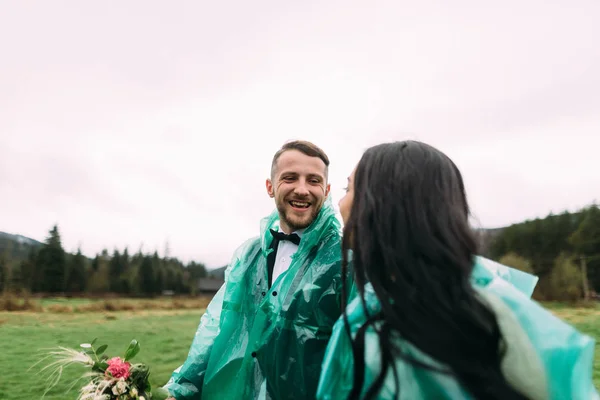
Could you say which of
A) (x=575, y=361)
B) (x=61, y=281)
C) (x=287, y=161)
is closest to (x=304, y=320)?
(x=287, y=161)

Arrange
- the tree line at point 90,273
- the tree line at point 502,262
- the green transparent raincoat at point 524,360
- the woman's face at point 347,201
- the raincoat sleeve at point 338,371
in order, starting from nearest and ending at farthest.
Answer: the green transparent raincoat at point 524,360 < the raincoat sleeve at point 338,371 < the woman's face at point 347,201 < the tree line at point 502,262 < the tree line at point 90,273

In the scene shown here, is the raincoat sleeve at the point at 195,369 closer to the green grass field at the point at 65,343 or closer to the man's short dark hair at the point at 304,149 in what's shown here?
the man's short dark hair at the point at 304,149

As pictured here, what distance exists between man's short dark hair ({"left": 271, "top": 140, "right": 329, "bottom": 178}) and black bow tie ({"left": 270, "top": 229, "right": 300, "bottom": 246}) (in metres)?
0.36

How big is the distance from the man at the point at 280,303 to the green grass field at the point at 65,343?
2872mm

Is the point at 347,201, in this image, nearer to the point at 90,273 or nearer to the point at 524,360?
the point at 524,360

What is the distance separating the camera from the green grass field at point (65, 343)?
786 centimetres

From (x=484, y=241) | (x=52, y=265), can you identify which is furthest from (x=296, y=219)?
(x=52, y=265)

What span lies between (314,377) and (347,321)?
1043mm

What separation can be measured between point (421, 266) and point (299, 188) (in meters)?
1.50

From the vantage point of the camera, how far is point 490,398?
4.12ft

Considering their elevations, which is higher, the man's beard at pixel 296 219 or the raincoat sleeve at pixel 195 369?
the man's beard at pixel 296 219

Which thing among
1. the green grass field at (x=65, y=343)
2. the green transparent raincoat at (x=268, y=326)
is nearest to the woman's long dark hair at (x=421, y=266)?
the green transparent raincoat at (x=268, y=326)

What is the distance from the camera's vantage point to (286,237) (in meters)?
2.95

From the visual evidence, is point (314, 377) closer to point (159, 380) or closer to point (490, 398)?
point (490, 398)
